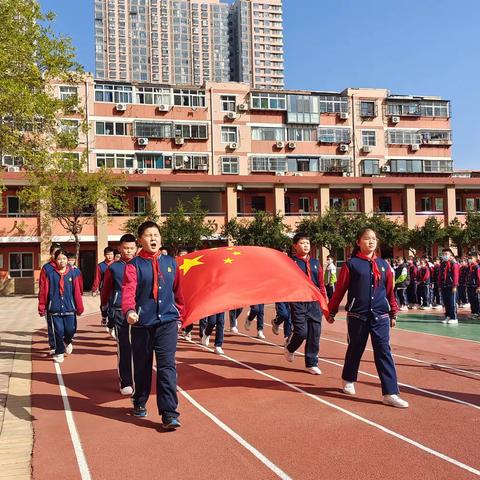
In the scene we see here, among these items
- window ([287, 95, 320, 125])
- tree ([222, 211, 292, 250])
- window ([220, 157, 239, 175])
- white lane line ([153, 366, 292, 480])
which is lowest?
white lane line ([153, 366, 292, 480])

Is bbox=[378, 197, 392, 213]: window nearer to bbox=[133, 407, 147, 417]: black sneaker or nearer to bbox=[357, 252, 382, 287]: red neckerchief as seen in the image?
bbox=[357, 252, 382, 287]: red neckerchief

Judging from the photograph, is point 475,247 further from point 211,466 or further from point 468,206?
point 211,466

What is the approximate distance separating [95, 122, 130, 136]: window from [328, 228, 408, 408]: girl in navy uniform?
34182 mm

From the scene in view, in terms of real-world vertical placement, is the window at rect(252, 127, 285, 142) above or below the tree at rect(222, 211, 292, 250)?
above

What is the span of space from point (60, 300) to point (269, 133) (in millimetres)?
33854

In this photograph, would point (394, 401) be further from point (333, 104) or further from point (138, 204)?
point (333, 104)

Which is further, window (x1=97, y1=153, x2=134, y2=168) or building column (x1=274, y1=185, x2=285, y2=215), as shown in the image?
window (x1=97, y1=153, x2=134, y2=168)

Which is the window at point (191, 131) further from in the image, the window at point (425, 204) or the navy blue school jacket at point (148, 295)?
the navy blue school jacket at point (148, 295)

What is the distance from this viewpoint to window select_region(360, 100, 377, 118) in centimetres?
4334

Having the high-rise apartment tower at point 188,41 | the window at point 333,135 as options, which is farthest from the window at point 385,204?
the high-rise apartment tower at point 188,41

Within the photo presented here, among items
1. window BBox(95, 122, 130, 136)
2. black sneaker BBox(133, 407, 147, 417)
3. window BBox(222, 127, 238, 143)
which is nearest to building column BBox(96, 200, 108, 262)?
window BBox(95, 122, 130, 136)

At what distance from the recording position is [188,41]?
109 meters

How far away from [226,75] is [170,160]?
78.9 m

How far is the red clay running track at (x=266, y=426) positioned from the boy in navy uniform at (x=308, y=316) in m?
0.33
